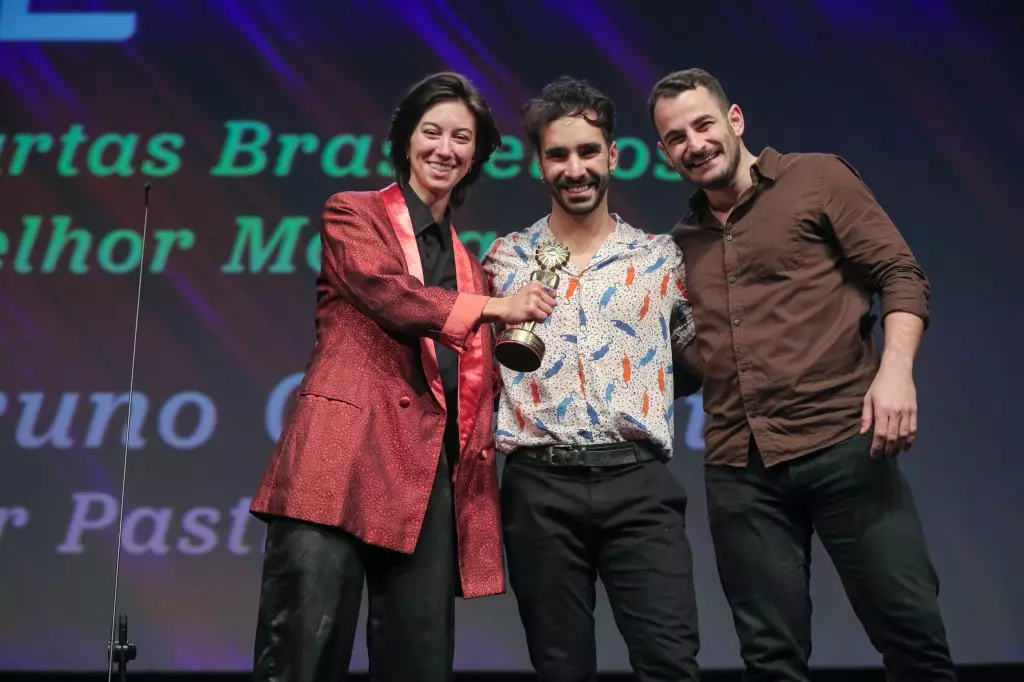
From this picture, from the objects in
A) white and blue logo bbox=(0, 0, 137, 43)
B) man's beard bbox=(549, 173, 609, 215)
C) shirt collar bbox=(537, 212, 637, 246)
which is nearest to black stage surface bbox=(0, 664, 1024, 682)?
shirt collar bbox=(537, 212, 637, 246)

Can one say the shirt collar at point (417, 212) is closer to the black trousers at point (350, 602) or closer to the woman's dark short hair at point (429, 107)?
the woman's dark short hair at point (429, 107)

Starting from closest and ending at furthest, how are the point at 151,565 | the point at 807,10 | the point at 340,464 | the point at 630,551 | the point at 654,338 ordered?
the point at 340,464 < the point at 630,551 < the point at 654,338 < the point at 151,565 < the point at 807,10

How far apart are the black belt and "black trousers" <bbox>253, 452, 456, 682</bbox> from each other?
0.20 m

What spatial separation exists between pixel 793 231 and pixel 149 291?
93.7 inches

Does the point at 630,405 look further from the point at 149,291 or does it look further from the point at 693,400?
the point at 149,291

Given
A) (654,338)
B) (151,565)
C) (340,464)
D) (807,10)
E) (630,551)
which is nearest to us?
(340,464)

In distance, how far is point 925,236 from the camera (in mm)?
3738

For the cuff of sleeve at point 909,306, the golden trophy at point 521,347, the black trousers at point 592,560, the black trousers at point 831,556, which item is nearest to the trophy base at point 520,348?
the golden trophy at point 521,347

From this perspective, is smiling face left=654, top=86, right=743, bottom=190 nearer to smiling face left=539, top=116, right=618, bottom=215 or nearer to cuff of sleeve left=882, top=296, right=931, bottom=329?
smiling face left=539, top=116, right=618, bottom=215

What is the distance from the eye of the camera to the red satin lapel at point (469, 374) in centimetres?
208

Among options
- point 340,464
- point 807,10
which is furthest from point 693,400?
point 340,464

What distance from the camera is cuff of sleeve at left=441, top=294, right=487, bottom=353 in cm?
187

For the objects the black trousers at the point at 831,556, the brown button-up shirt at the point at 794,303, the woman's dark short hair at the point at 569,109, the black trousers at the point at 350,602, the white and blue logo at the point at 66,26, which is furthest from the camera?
the white and blue logo at the point at 66,26

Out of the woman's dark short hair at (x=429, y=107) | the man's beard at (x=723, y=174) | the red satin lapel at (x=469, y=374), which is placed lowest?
the red satin lapel at (x=469, y=374)
